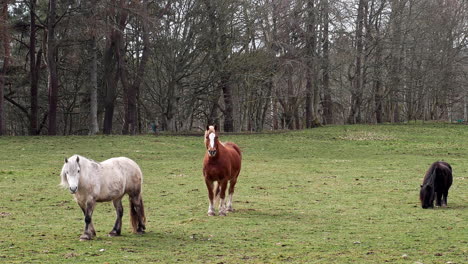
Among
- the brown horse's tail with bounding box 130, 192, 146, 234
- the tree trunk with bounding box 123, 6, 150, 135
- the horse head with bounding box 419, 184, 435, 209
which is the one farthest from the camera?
the tree trunk with bounding box 123, 6, 150, 135

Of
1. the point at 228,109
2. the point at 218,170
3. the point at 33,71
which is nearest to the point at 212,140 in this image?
the point at 218,170

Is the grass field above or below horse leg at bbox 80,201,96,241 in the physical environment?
below

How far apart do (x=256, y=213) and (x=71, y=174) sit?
211 inches

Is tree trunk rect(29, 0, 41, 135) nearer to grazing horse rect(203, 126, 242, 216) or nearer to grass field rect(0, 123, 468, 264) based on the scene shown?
grass field rect(0, 123, 468, 264)

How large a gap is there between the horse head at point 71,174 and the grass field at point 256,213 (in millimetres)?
903

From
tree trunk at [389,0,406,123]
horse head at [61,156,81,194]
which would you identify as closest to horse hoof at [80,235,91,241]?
horse head at [61,156,81,194]

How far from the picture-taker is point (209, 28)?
41.0m

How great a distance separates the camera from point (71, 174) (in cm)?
968

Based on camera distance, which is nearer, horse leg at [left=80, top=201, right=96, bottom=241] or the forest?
horse leg at [left=80, top=201, right=96, bottom=241]

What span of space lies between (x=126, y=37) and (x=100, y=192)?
34237 mm

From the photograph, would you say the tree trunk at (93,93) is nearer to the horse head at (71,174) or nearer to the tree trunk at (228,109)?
the tree trunk at (228,109)

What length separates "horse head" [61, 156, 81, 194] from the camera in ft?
31.5

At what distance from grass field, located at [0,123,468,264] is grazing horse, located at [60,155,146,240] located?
0.33 m

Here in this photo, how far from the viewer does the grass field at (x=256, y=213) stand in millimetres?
9383
